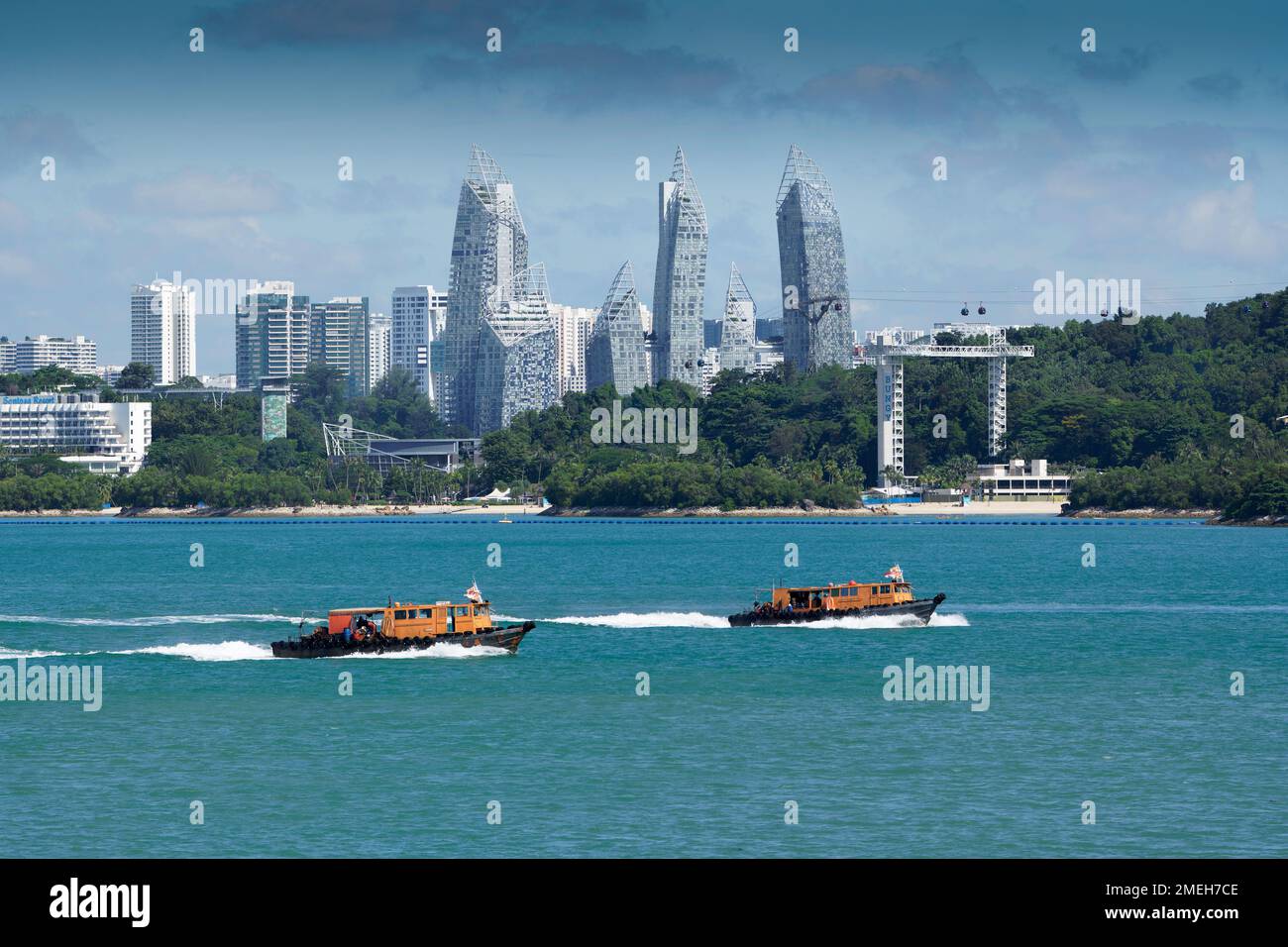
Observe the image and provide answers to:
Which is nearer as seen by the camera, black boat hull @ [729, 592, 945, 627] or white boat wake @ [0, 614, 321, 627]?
black boat hull @ [729, 592, 945, 627]

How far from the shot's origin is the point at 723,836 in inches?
1252

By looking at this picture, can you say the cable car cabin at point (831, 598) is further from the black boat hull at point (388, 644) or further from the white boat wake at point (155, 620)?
the white boat wake at point (155, 620)

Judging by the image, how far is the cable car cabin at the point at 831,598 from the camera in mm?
70875

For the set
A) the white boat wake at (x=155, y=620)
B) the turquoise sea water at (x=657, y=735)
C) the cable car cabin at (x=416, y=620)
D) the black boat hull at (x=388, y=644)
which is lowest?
the turquoise sea water at (x=657, y=735)

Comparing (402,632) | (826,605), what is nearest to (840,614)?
(826,605)

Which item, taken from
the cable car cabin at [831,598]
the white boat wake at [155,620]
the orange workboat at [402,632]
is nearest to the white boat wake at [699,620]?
the cable car cabin at [831,598]

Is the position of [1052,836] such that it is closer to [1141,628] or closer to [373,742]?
[373,742]

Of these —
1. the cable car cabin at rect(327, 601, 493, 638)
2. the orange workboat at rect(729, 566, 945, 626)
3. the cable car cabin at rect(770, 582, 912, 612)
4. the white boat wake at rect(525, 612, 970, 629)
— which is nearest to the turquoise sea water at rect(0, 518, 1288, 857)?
the white boat wake at rect(525, 612, 970, 629)

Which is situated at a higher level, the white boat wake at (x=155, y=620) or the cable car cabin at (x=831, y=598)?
the cable car cabin at (x=831, y=598)

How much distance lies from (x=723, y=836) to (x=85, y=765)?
55.0ft

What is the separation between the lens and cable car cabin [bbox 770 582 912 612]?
7088 centimetres

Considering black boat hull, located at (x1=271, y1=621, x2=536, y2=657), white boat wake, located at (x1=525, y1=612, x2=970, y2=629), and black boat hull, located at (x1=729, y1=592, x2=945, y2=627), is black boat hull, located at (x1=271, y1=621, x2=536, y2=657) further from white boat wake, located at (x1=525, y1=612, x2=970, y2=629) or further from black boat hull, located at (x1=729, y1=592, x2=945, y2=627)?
white boat wake, located at (x1=525, y1=612, x2=970, y2=629)

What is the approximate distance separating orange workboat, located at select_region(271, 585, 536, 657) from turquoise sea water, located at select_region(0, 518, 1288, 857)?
86 centimetres
